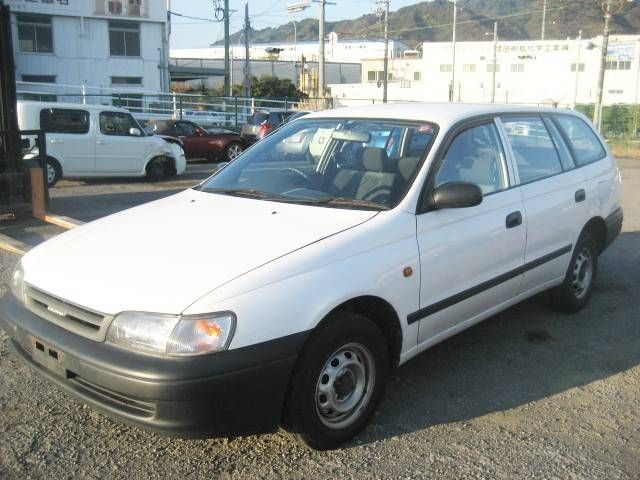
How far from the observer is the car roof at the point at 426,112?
13.9 ft

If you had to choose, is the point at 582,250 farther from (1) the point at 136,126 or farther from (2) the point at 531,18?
(2) the point at 531,18

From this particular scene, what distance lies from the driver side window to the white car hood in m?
0.79

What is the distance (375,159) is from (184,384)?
75.2 inches

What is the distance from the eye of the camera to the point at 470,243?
3920 millimetres

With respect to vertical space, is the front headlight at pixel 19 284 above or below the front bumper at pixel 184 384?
above

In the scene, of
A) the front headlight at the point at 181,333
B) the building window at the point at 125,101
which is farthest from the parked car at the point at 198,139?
the front headlight at the point at 181,333

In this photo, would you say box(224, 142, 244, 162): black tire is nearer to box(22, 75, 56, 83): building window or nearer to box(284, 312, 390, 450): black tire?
box(284, 312, 390, 450): black tire

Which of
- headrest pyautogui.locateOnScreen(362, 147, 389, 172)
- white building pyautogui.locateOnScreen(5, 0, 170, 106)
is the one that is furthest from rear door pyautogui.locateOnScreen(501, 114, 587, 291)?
white building pyautogui.locateOnScreen(5, 0, 170, 106)

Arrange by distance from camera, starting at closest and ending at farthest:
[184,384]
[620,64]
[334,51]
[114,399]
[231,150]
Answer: [184,384] < [114,399] < [231,150] < [620,64] < [334,51]

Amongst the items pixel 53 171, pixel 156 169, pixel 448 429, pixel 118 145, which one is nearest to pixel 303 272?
pixel 448 429

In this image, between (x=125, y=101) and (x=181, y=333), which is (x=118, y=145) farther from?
(x=125, y=101)

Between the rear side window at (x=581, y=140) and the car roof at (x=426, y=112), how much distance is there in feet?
1.98

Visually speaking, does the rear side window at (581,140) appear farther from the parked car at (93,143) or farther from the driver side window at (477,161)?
the parked car at (93,143)

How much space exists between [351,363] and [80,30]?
35.1 m
